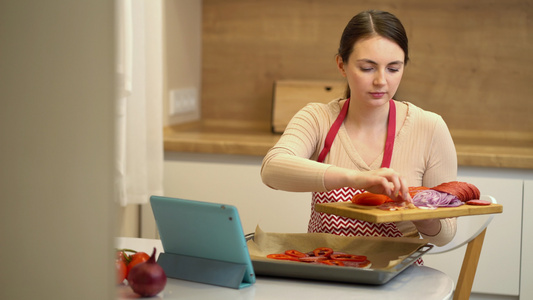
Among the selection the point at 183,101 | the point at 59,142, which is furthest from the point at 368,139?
the point at 183,101

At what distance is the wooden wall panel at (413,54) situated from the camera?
9.17 feet

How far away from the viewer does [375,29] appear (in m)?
1.49

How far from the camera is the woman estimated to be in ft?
4.72

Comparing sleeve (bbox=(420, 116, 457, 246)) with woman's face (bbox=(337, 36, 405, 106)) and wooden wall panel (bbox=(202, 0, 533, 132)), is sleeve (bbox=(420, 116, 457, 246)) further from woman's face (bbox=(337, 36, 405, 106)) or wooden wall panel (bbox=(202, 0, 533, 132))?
wooden wall panel (bbox=(202, 0, 533, 132))

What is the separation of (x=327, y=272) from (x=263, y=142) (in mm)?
1347

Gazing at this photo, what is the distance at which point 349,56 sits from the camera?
1.52 meters

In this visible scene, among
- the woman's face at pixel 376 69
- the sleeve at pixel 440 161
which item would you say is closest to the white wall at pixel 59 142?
the woman's face at pixel 376 69

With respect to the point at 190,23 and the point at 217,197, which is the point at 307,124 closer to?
the point at 217,197

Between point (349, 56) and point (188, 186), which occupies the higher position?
point (349, 56)

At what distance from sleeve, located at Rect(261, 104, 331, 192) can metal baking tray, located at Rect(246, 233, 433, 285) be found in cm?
25

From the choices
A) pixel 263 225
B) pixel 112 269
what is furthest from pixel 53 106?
pixel 263 225

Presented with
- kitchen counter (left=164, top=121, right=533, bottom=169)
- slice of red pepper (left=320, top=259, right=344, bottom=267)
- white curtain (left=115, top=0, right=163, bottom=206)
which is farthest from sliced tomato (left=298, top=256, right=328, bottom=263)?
kitchen counter (left=164, top=121, right=533, bottom=169)

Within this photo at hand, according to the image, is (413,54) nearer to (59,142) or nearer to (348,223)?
(348,223)

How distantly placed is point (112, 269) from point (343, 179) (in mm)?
1021
